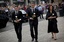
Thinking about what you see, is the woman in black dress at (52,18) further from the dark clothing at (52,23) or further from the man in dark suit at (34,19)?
the man in dark suit at (34,19)

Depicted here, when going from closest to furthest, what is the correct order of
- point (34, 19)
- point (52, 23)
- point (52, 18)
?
point (34, 19)
point (52, 18)
point (52, 23)

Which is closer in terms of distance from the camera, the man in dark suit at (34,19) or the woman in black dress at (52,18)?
the man in dark suit at (34,19)

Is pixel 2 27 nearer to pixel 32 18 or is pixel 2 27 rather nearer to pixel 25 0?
pixel 32 18

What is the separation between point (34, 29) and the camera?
9.57 meters

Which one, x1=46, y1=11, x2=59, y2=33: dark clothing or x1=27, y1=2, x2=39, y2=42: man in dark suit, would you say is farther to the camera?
x1=46, y1=11, x2=59, y2=33: dark clothing

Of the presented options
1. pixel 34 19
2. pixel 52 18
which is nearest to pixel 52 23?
pixel 52 18

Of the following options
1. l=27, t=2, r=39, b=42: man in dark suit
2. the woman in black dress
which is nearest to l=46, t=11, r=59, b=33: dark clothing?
the woman in black dress

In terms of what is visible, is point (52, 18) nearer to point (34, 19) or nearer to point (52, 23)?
point (52, 23)

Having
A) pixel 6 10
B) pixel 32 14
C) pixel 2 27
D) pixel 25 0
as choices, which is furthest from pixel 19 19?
pixel 25 0

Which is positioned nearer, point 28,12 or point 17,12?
point 17,12

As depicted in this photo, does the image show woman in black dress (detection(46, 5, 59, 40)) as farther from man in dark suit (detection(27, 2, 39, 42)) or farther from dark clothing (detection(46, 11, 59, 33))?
man in dark suit (detection(27, 2, 39, 42))

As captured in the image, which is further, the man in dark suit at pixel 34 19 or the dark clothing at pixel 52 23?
the dark clothing at pixel 52 23

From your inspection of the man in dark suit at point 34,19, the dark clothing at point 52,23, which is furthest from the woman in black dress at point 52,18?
the man in dark suit at point 34,19

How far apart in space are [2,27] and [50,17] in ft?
25.5
